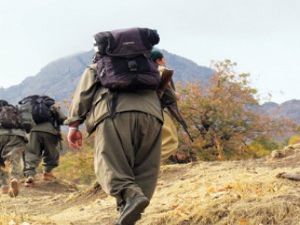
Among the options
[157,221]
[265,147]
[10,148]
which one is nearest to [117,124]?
[157,221]

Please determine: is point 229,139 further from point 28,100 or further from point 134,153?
point 134,153

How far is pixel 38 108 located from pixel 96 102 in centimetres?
798

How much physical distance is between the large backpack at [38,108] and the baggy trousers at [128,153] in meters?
7.72

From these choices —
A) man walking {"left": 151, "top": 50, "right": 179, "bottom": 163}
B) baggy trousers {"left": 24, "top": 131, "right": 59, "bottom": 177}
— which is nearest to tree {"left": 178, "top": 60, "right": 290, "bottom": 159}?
baggy trousers {"left": 24, "top": 131, "right": 59, "bottom": 177}

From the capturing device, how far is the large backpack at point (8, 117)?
1218 centimetres

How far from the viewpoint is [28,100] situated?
1316cm

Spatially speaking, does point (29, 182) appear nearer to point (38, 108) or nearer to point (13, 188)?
point (38, 108)

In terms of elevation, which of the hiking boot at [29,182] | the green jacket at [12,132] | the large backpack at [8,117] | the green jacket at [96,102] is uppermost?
the green jacket at [96,102]

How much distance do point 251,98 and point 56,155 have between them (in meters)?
25.2

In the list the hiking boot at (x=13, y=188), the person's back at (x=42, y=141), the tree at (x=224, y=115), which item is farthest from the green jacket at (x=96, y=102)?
the tree at (x=224, y=115)

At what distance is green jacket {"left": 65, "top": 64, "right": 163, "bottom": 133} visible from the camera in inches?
210

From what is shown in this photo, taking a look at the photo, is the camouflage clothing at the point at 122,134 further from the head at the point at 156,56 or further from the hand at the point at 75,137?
the head at the point at 156,56

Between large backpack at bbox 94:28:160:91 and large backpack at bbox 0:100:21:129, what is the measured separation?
7.17 metres

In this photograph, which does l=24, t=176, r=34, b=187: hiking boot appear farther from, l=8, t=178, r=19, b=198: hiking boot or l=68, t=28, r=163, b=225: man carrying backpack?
l=68, t=28, r=163, b=225: man carrying backpack
